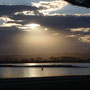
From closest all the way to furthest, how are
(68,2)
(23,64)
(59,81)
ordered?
(68,2) < (59,81) < (23,64)

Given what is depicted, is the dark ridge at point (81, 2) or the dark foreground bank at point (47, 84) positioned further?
the dark foreground bank at point (47, 84)

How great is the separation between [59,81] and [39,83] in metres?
0.75

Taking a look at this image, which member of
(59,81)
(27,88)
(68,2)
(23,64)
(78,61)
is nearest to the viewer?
(68,2)

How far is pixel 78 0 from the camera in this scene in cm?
952

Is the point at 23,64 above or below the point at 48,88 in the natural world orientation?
below

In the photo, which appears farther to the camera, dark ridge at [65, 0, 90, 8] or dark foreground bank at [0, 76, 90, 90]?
Answer: dark foreground bank at [0, 76, 90, 90]

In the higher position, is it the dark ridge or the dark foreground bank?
the dark ridge

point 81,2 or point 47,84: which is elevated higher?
point 81,2

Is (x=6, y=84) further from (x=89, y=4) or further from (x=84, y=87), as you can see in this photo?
(x=89, y=4)

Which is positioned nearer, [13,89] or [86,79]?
[13,89]

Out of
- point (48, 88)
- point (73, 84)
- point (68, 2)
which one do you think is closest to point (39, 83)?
point (48, 88)

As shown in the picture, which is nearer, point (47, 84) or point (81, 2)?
point (81, 2)

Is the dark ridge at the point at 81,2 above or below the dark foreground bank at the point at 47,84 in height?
above

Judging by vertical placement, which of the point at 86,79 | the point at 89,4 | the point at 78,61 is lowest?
the point at 78,61
